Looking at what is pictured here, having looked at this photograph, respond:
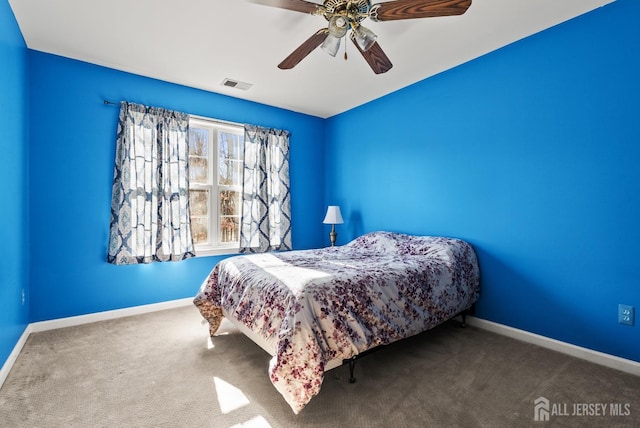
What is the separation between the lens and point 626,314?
2.12m

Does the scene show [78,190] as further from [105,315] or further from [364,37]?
[364,37]

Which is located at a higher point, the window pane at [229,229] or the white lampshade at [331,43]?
the white lampshade at [331,43]

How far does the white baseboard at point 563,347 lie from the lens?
2125 mm

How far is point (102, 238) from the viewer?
3109 millimetres

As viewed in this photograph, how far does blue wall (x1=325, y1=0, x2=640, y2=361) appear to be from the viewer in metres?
2.15

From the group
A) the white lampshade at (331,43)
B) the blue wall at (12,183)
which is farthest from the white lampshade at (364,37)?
the blue wall at (12,183)

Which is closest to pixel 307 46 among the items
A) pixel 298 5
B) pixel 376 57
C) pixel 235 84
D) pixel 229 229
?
pixel 298 5

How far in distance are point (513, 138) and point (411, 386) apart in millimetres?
2213

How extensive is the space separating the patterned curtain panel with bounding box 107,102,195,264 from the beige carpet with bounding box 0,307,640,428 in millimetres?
947

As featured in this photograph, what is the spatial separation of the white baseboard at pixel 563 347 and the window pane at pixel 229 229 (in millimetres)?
2859

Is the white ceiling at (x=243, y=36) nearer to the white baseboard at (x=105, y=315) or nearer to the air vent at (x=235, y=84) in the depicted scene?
the air vent at (x=235, y=84)

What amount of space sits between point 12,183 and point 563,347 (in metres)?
4.35

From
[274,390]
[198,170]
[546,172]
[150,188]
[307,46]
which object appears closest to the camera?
[274,390]

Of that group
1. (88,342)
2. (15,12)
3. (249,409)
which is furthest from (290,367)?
(15,12)
